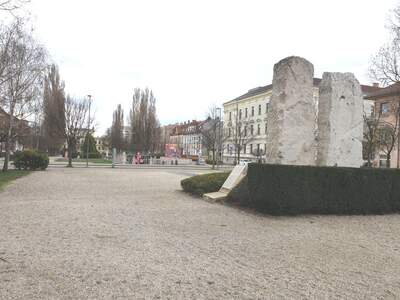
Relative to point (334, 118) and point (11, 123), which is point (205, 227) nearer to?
point (334, 118)

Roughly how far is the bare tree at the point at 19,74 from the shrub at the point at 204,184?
944 cm

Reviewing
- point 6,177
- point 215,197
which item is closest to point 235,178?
point 215,197

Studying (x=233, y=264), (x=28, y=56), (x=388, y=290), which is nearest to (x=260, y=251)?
(x=233, y=264)

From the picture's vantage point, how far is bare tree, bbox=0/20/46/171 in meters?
17.2

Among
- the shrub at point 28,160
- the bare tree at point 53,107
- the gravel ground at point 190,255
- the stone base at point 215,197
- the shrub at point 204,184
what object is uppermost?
the bare tree at point 53,107

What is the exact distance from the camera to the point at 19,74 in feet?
67.1

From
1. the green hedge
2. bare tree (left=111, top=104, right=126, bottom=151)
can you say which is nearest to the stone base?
the green hedge

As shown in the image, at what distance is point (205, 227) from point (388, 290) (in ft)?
13.1

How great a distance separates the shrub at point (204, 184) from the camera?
1334 cm

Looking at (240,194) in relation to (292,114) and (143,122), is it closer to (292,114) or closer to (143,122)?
(292,114)

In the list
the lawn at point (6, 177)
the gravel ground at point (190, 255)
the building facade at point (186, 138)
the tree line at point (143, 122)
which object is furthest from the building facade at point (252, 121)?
the gravel ground at point (190, 255)

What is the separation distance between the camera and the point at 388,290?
4258 mm

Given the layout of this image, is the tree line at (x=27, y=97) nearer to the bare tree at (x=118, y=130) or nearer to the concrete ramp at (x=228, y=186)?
the concrete ramp at (x=228, y=186)

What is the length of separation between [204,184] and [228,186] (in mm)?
1179
